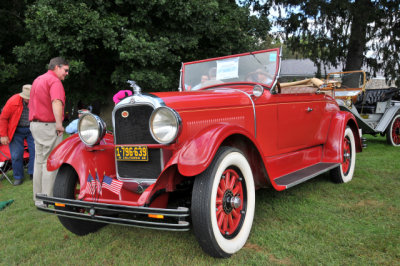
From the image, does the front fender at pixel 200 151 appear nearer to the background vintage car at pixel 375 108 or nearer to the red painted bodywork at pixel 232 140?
the red painted bodywork at pixel 232 140

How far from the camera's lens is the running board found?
2995mm

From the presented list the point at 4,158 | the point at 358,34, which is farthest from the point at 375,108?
the point at 4,158

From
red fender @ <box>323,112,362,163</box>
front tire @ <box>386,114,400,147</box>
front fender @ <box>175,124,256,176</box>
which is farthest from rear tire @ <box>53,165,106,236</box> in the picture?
front tire @ <box>386,114,400,147</box>

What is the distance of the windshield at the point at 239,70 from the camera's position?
3613 millimetres

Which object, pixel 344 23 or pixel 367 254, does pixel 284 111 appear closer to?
pixel 367 254

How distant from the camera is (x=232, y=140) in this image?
2803mm

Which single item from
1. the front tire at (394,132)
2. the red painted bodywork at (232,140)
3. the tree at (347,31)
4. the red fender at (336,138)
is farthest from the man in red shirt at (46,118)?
the tree at (347,31)

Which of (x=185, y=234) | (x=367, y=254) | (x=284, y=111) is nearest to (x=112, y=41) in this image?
(x=284, y=111)

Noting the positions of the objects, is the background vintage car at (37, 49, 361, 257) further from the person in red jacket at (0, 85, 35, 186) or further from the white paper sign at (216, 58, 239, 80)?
the person in red jacket at (0, 85, 35, 186)

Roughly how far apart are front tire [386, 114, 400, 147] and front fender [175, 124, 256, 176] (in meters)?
7.08

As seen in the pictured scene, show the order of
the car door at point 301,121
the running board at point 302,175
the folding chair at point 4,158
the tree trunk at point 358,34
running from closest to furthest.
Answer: the running board at point 302,175, the car door at point 301,121, the folding chair at point 4,158, the tree trunk at point 358,34

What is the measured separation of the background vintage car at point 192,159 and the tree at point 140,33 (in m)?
6.76

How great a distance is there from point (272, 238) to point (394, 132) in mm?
7011

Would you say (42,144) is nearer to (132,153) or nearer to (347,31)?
(132,153)
